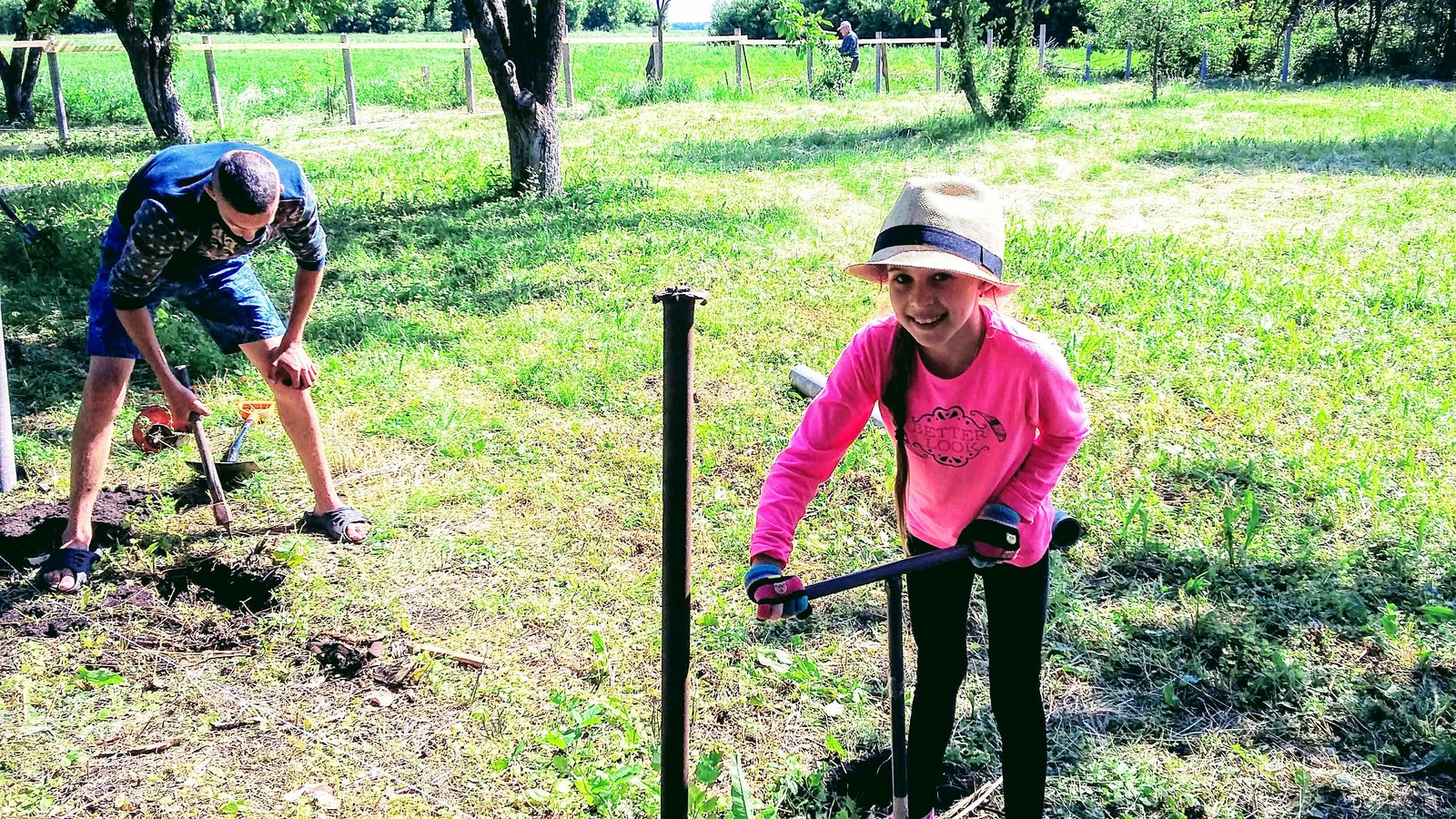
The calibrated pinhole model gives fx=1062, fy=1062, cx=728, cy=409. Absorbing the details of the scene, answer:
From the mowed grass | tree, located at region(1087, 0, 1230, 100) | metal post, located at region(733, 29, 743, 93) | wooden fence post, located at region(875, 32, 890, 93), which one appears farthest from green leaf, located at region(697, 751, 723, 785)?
wooden fence post, located at region(875, 32, 890, 93)

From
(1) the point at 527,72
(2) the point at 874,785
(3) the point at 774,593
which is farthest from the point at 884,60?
(3) the point at 774,593

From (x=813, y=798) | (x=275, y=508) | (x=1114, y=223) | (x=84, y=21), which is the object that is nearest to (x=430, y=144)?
(x=1114, y=223)

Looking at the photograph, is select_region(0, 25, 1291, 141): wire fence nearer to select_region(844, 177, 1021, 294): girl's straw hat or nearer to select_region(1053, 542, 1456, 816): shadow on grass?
select_region(1053, 542, 1456, 816): shadow on grass

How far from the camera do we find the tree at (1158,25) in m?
19.6

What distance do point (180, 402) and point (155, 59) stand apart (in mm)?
11348

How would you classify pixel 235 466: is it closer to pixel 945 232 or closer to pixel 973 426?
pixel 973 426

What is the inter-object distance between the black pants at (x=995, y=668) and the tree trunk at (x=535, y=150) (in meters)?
7.65

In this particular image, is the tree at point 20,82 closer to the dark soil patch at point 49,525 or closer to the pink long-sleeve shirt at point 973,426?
the dark soil patch at point 49,525

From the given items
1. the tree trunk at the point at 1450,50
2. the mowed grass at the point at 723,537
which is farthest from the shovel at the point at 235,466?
the tree trunk at the point at 1450,50

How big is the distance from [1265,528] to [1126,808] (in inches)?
64.7

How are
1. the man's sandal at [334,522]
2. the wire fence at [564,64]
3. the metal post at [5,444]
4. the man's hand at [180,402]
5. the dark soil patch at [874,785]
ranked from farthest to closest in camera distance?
the wire fence at [564,64] < the metal post at [5,444] < the man's sandal at [334,522] < the man's hand at [180,402] < the dark soil patch at [874,785]

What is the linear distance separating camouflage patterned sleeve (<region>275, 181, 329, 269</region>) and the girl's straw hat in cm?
236

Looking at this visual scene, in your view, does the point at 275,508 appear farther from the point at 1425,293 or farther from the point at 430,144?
the point at 430,144

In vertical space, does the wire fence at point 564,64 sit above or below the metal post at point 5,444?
above
